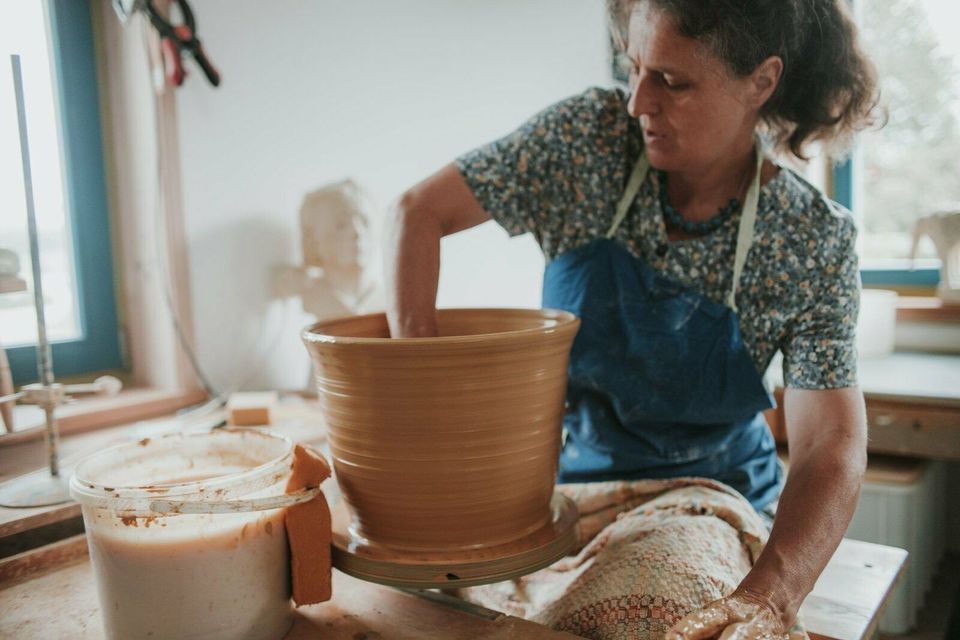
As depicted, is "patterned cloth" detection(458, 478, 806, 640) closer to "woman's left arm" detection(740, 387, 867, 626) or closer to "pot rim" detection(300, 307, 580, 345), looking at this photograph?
"woman's left arm" detection(740, 387, 867, 626)

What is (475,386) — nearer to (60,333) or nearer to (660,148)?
(660,148)

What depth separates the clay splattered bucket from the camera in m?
0.75

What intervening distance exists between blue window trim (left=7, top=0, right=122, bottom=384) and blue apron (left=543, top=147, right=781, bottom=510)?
117cm

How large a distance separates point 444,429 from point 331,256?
1.28 metres

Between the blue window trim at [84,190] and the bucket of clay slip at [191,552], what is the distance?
1.11 meters

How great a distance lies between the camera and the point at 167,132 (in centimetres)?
172

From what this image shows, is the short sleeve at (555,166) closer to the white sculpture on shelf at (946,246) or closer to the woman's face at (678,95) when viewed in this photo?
the woman's face at (678,95)

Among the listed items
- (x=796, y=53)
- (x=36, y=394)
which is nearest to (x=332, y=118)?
(x=36, y=394)

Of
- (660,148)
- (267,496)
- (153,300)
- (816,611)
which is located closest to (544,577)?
(816,611)

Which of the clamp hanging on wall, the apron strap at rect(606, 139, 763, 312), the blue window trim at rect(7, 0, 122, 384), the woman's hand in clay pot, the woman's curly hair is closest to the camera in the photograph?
the woman's hand in clay pot

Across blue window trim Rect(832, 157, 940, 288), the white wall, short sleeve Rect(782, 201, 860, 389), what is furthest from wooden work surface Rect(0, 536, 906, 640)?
blue window trim Rect(832, 157, 940, 288)

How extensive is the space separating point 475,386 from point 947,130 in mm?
2401

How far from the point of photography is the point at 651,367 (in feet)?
3.61

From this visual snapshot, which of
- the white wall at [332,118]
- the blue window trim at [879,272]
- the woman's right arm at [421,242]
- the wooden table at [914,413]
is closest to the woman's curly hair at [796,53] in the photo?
the woman's right arm at [421,242]
